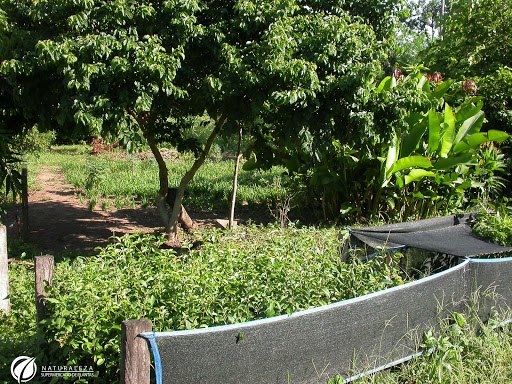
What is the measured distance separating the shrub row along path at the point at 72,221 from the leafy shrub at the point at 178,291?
4738mm

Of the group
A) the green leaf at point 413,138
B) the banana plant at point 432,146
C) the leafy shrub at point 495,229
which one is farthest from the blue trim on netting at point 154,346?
the green leaf at point 413,138

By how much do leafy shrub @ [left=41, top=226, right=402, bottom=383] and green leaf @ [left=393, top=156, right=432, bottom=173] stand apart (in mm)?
4017

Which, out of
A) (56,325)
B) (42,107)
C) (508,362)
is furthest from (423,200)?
(56,325)

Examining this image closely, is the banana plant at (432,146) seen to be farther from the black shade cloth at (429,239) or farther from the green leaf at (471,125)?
the black shade cloth at (429,239)

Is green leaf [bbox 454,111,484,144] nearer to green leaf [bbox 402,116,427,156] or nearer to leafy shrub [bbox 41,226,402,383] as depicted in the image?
green leaf [bbox 402,116,427,156]

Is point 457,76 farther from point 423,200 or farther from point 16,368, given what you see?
point 16,368

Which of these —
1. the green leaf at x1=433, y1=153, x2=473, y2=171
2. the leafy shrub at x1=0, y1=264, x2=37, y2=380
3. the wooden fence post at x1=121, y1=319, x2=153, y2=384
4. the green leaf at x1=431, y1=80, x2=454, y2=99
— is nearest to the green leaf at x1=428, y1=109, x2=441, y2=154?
the green leaf at x1=433, y1=153, x2=473, y2=171

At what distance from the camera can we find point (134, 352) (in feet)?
7.78

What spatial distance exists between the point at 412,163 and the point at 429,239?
3.08 m

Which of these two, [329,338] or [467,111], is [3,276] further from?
[467,111]

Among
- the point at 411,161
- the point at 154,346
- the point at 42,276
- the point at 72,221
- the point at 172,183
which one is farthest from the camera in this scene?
the point at 172,183

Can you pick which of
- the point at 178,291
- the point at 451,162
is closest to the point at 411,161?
the point at 451,162

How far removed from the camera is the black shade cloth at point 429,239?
15.0 feet

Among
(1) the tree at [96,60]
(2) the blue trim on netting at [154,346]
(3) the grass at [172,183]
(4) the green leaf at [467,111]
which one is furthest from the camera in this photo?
(3) the grass at [172,183]
